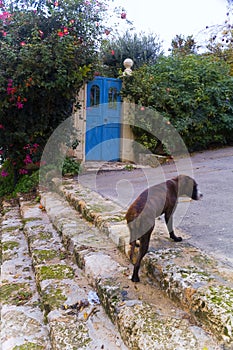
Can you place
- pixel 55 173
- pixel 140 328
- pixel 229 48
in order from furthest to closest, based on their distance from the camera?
pixel 229 48 → pixel 55 173 → pixel 140 328

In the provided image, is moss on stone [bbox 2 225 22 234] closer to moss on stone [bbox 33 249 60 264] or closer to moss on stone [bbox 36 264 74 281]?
moss on stone [bbox 33 249 60 264]

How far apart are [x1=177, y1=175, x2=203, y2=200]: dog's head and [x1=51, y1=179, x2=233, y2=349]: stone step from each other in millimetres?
364

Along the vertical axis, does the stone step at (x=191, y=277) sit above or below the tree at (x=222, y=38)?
below

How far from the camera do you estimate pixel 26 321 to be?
196 centimetres

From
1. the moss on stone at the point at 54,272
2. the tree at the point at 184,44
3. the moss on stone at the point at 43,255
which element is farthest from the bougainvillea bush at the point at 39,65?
the tree at the point at 184,44

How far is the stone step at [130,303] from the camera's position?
4.68 ft

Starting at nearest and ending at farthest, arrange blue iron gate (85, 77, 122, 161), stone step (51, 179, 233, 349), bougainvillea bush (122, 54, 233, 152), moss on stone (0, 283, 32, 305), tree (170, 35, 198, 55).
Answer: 1. stone step (51, 179, 233, 349)
2. moss on stone (0, 283, 32, 305)
3. blue iron gate (85, 77, 122, 161)
4. bougainvillea bush (122, 54, 233, 152)
5. tree (170, 35, 198, 55)

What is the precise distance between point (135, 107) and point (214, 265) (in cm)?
508

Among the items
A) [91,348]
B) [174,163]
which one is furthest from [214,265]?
[174,163]

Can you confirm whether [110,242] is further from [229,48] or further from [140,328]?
→ [229,48]

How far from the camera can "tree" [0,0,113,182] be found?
458 centimetres

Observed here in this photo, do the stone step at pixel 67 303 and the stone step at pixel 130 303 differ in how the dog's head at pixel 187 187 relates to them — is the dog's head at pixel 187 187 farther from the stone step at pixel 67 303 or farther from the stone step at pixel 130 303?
the stone step at pixel 67 303

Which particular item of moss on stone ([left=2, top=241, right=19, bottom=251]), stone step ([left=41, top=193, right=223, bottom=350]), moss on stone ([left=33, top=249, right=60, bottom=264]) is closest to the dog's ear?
stone step ([left=41, top=193, right=223, bottom=350])

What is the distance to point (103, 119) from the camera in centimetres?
655
